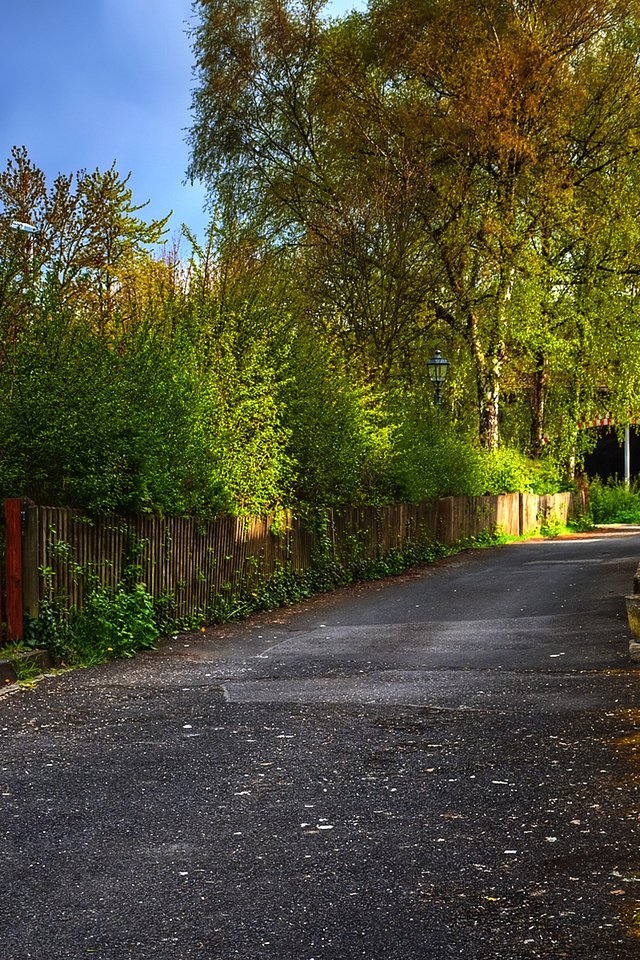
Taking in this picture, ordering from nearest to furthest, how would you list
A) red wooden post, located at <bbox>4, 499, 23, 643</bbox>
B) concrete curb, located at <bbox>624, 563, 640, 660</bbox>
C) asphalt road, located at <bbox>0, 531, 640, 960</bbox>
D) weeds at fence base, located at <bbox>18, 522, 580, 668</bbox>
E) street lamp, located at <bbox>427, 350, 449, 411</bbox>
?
asphalt road, located at <bbox>0, 531, 640, 960</bbox>
concrete curb, located at <bbox>624, 563, 640, 660</bbox>
red wooden post, located at <bbox>4, 499, 23, 643</bbox>
weeds at fence base, located at <bbox>18, 522, 580, 668</bbox>
street lamp, located at <bbox>427, 350, 449, 411</bbox>

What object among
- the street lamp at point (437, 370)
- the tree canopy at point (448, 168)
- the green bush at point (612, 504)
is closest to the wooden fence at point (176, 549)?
the street lamp at point (437, 370)

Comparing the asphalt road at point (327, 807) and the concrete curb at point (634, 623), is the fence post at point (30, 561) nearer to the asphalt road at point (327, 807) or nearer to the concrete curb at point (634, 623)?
the asphalt road at point (327, 807)

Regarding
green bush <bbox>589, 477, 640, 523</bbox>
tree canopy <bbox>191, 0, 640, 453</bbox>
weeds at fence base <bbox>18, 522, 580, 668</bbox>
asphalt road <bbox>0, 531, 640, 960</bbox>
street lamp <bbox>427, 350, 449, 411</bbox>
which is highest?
tree canopy <bbox>191, 0, 640, 453</bbox>

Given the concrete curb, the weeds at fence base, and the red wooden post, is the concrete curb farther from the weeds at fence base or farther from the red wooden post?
the red wooden post

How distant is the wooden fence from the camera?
11.9m

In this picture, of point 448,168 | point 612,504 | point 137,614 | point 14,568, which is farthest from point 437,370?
point 612,504

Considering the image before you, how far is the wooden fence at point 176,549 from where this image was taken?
11.9 m

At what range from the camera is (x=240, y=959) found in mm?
4359

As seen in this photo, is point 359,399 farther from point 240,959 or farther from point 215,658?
point 240,959

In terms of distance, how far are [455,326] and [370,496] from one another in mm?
13747

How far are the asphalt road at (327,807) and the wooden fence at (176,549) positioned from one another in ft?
3.76

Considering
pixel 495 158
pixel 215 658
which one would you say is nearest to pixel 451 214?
pixel 495 158

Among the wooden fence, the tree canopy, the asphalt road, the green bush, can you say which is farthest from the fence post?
the green bush

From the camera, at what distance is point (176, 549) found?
1516 cm
